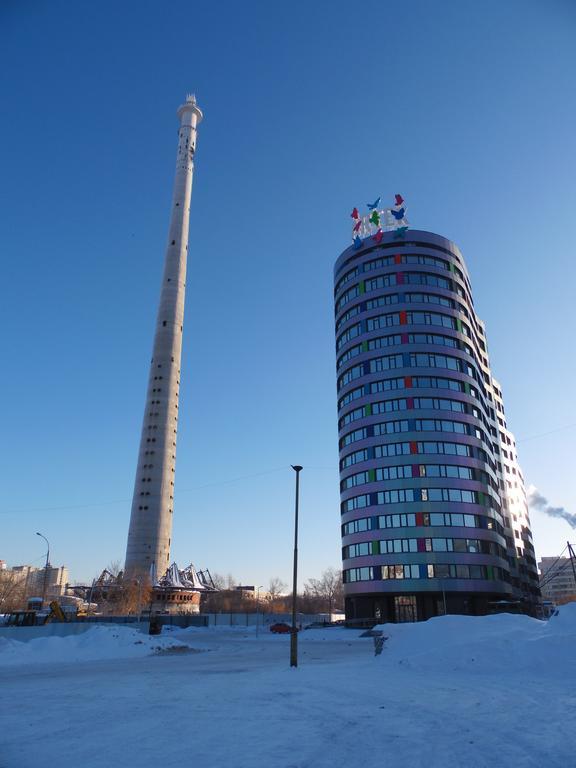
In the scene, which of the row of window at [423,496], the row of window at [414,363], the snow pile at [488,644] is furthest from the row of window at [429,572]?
the snow pile at [488,644]

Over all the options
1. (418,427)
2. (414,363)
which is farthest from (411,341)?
(418,427)

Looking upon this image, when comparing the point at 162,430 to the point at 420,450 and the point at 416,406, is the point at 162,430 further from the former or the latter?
the point at 420,450

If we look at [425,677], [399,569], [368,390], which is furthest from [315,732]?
[368,390]

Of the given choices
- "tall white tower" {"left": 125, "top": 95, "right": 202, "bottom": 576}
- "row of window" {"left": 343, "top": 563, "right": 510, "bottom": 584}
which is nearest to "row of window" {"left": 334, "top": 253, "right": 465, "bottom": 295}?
"tall white tower" {"left": 125, "top": 95, "right": 202, "bottom": 576}

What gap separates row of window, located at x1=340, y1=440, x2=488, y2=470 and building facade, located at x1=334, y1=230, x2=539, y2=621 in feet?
0.52

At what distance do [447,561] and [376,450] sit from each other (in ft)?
61.4

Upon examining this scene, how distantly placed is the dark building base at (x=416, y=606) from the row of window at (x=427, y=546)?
5995mm

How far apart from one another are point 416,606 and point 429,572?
5427 mm

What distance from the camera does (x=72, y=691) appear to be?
731 inches

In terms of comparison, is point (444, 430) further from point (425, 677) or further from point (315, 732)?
point (315, 732)

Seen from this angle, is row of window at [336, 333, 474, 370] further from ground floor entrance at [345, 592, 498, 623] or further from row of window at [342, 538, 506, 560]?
ground floor entrance at [345, 592, 498, 623]

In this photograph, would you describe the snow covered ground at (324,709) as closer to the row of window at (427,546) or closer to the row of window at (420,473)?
the row of window at (427,546)

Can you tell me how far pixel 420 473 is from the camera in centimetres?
8031

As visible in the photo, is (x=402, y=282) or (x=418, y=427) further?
(x=402, y=282)
